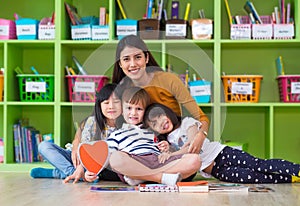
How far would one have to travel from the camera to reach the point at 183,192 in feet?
7.34

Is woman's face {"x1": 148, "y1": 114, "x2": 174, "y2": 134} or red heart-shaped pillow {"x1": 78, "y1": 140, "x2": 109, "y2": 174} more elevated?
woman's face {"x1": 148, "y1": 114, "x2": 174, "y2": 134}

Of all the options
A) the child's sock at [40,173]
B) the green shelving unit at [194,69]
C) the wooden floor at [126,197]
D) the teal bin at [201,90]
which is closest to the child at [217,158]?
the wooden floor at [126,197]

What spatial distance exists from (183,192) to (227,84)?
3.42 ft

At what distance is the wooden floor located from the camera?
1.98 meters

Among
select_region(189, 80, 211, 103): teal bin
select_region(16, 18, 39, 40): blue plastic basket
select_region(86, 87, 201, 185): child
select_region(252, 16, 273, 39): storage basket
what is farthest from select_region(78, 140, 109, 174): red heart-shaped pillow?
select_region(252, 16, 273, 39): storage basket

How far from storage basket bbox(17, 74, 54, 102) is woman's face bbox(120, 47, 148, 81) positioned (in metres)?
0.90

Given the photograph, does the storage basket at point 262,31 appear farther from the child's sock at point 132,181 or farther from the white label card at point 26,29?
the white label card at point 26,29

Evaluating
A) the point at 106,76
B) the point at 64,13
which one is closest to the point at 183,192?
the point at 106,76

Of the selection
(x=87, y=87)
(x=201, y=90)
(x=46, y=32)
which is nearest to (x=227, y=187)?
(x=201, y=90)

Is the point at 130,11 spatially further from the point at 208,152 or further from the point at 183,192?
the point at 183,192

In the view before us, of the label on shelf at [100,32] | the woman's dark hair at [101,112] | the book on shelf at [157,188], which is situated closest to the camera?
the book on shelf at [157,188]

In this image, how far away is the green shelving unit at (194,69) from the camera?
3070mm

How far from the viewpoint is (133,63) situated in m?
2.36

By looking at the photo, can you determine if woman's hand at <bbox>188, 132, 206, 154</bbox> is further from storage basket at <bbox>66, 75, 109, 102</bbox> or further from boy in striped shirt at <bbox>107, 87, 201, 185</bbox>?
storage basket at <bbox>66, 75, 109, 102</bbox>
